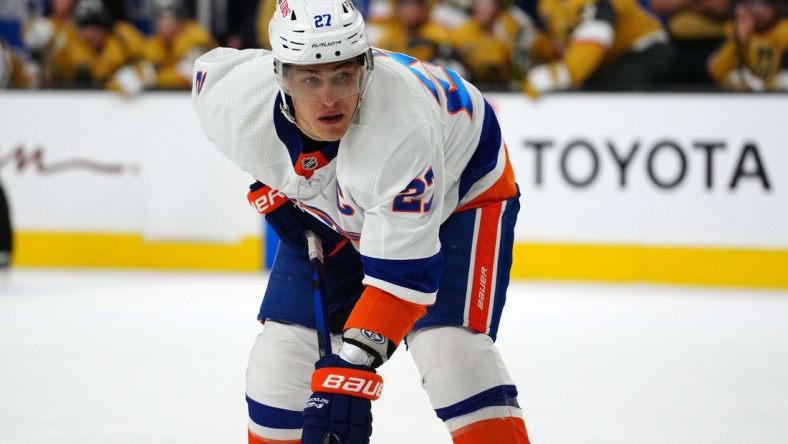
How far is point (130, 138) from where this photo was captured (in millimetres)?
7086

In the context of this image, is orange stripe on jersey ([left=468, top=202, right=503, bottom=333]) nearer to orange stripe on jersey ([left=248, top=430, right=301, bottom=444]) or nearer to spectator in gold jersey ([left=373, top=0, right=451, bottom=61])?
orange stripe on jersey ([left=248, top=430, right=301, bottom=444])

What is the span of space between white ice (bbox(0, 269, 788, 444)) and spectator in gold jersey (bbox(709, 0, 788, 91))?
1.18 metres

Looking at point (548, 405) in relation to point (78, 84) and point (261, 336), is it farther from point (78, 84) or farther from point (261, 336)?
point (78, 84)

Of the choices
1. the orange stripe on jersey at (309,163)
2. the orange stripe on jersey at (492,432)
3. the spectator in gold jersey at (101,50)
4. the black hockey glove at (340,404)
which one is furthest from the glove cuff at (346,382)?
the spectator in gold jersey at (101,50)

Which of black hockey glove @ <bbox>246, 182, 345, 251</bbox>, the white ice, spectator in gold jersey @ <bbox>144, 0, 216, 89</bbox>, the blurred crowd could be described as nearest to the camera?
black hockey glove @ <bbox>246, 182, 345, 251</bbox>

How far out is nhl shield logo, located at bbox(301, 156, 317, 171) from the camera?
2.22 m

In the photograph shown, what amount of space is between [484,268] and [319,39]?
591mm

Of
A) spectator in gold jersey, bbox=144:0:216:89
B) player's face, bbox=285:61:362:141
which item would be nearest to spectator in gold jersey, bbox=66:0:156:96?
Answer: spectator in gold jersey, bbox=144:0:216:89

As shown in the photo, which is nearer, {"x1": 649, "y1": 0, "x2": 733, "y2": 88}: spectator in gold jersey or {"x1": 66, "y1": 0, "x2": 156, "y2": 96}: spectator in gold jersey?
{"x1": 649, "y1": 0, "x2": 733, "y2": 88}: spectator in gold jersey

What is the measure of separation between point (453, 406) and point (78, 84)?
554 centimetres

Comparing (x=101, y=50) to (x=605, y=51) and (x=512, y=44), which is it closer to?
(x=512, y=44)

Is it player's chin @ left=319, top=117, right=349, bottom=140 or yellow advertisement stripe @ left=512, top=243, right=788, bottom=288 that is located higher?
→ player's chin @ left=319, top=117, right=349, bottom=140

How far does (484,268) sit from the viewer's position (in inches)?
93.3

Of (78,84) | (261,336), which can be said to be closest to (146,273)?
(78,84)
